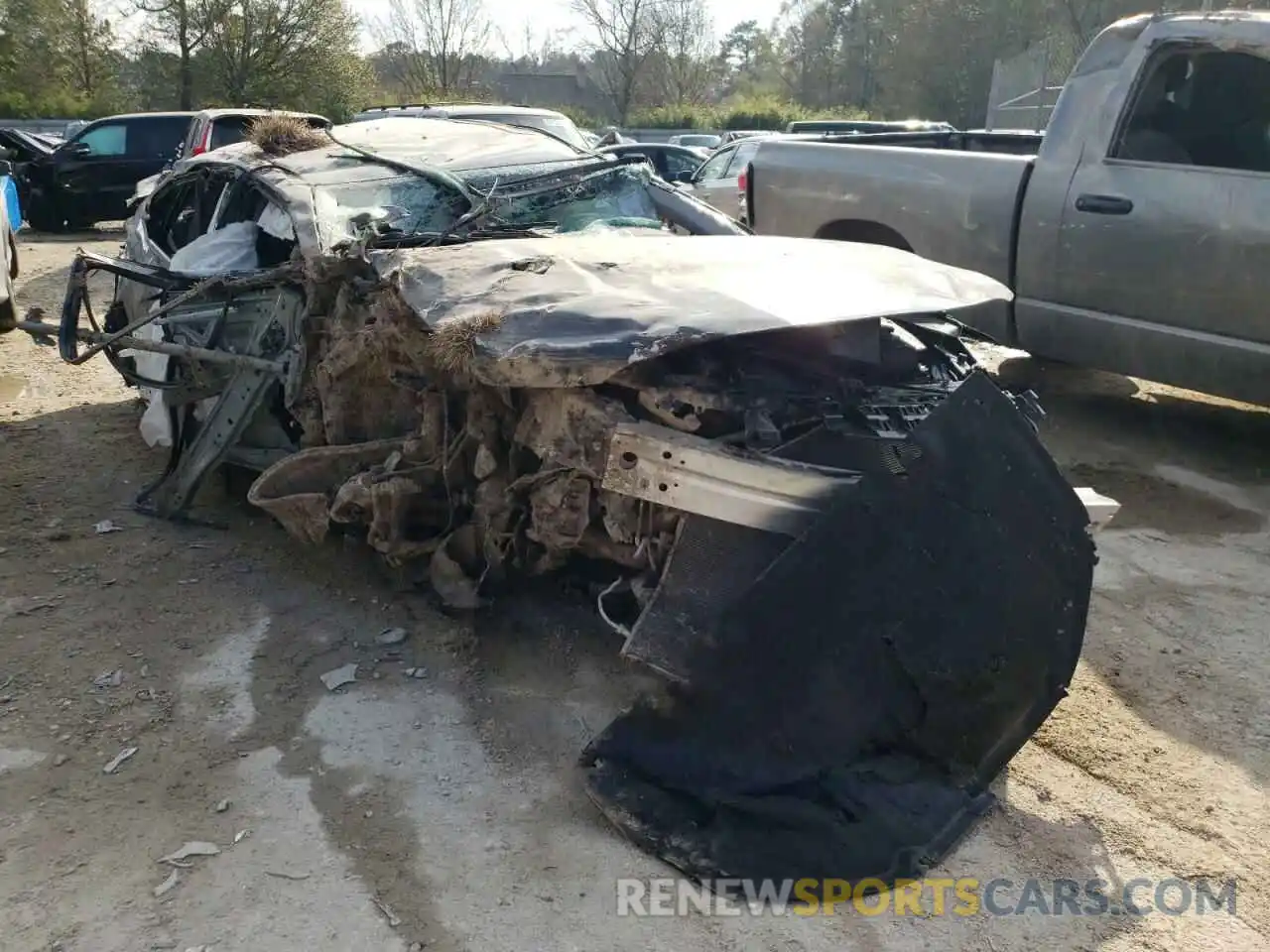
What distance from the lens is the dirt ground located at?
2.25 m

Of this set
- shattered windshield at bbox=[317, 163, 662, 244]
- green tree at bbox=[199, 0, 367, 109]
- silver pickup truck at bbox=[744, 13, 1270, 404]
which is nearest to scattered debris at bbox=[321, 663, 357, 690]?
shattered windshield at bbox=[317, 163, 662, 244]

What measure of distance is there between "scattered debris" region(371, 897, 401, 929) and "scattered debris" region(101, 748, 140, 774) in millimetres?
1010

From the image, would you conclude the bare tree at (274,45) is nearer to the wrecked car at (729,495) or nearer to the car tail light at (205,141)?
Answer: the car tail light at (205,141)

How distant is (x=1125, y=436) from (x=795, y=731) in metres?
3.89

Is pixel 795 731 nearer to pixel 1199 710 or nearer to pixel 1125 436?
pixel 1199 710

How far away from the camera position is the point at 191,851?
246cm

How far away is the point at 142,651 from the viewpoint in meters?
3.41

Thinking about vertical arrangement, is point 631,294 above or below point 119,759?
above

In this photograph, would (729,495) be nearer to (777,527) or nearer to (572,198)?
(777,527)

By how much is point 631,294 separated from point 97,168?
1495cm

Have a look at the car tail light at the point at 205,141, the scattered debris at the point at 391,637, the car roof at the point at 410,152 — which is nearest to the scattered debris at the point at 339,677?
the scattered debris at the point at 391,637

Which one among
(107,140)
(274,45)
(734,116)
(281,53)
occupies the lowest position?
(107,140)

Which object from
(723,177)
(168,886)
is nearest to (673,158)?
(723,177)

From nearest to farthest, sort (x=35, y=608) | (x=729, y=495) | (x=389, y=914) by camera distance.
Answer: (x=389, y=914) < (x=729, y=495) < (x=35, y=608)
